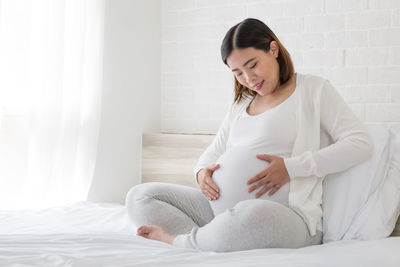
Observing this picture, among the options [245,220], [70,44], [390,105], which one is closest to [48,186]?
[70,44]

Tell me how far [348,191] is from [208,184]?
469mm

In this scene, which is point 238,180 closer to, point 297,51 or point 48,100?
point 48,100

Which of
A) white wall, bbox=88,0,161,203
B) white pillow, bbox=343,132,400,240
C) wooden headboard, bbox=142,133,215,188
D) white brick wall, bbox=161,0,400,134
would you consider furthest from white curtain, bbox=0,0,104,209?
white pillow, bbox=343,132,400,240

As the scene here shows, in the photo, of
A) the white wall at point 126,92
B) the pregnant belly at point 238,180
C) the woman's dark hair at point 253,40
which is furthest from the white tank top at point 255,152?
the white wall at point 126,92

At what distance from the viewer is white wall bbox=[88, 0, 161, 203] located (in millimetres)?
2754

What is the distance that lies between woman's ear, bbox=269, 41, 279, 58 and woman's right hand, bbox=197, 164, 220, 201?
44cm

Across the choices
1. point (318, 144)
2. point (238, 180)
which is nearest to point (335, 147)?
point (318, 144)

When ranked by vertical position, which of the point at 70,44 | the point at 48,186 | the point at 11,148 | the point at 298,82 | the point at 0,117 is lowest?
the point at 48,186

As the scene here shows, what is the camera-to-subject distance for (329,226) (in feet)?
5.51

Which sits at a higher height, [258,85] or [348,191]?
[258,85]

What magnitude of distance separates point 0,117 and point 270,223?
1259mm

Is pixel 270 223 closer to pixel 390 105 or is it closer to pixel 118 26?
pixel 390 105

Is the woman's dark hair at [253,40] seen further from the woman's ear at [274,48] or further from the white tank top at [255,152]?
the white tank top at [255,152]

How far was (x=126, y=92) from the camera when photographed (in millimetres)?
2873
